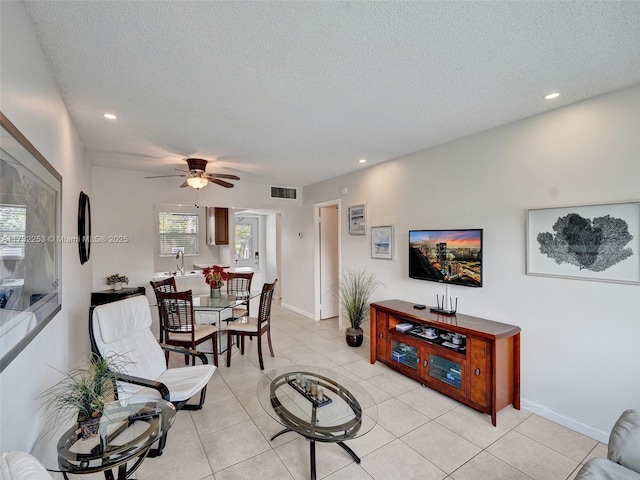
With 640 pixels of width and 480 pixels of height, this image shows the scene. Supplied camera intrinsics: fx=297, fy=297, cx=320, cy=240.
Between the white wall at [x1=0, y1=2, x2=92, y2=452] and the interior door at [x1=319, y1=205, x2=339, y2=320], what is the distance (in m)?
3.76

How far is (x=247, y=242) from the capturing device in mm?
7488

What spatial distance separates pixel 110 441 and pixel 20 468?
68 centimetres

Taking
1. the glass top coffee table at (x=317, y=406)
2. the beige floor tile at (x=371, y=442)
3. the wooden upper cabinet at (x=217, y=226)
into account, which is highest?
the wooden upper cabinet at (x=217, y=226)

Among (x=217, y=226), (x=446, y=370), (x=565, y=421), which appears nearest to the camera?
(x=565, y=421)

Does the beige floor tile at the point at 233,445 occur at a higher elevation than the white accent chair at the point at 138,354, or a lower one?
lower

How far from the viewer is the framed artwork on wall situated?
7.03 ft

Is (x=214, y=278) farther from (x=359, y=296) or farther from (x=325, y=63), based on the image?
(x=325, y=63)

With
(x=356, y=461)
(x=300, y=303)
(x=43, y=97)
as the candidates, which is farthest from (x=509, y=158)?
(x=300, y=303)

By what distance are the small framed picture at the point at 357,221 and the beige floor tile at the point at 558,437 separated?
281 cm

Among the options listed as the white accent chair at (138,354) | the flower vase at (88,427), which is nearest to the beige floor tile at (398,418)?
the white accent chair at (138,354)

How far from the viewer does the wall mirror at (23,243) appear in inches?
44.3

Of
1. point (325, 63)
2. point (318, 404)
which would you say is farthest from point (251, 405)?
point (325, 63)

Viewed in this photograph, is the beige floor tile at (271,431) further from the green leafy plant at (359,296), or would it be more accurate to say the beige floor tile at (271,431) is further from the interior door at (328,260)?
the interior door at (328,260)

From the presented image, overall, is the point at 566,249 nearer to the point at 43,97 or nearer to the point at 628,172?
the point at 628,172
